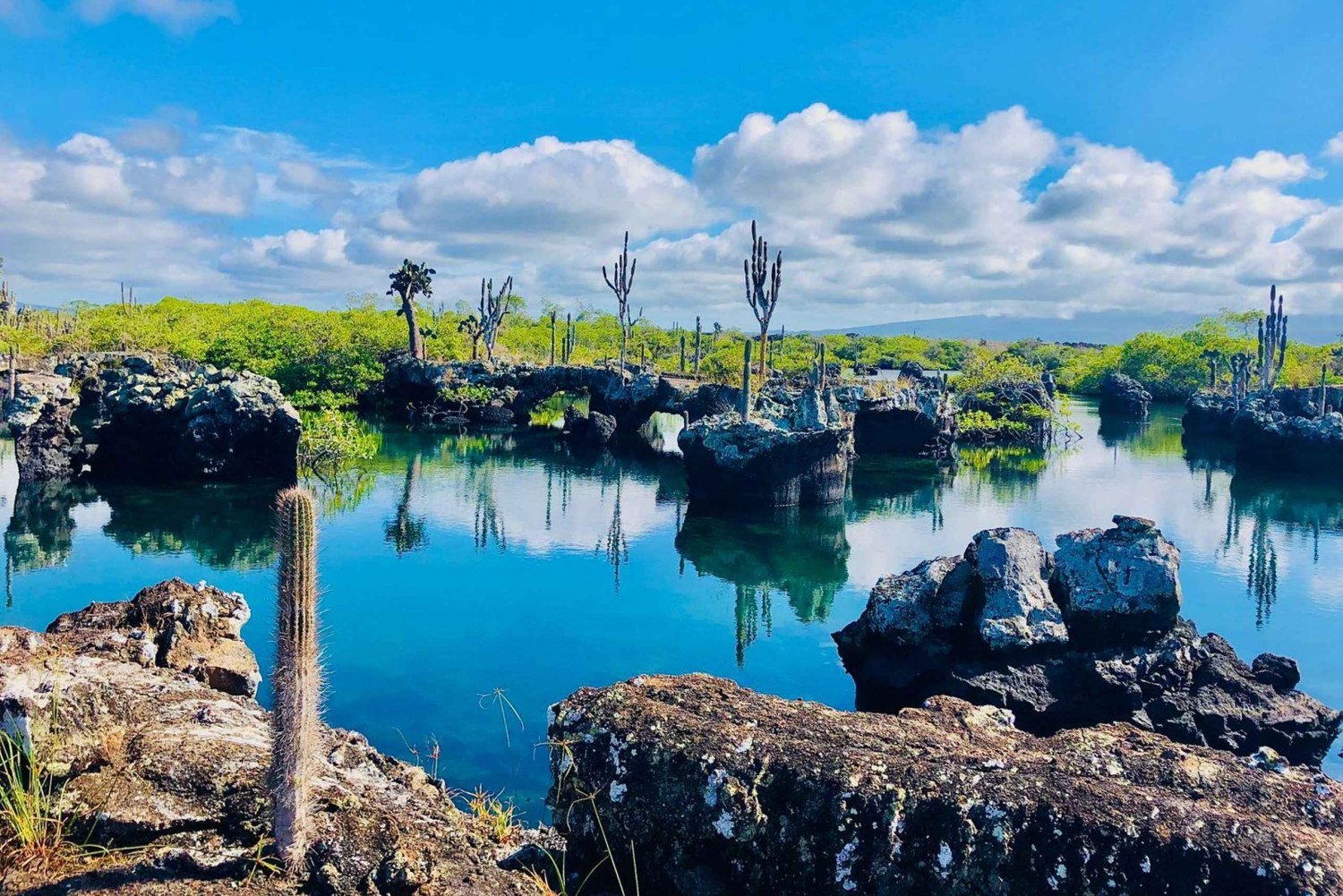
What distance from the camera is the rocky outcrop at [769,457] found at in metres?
24.1

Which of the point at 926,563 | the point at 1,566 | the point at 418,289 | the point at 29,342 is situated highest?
the point at 418,289

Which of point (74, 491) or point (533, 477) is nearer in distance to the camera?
point (74, 491)

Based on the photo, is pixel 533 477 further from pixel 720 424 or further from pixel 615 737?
pixel 615 737

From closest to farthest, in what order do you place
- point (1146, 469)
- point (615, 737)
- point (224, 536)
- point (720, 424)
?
point (615, 737) < point (224, 536) < point (720, 424) < point (1146, 469)

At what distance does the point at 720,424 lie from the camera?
24719mm

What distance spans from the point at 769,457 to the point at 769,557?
508 centimetres

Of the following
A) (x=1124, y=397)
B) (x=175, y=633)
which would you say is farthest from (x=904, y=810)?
(x=1124, y=397)

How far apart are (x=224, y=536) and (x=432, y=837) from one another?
673 inches

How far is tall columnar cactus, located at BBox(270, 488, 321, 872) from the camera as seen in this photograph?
405 cm

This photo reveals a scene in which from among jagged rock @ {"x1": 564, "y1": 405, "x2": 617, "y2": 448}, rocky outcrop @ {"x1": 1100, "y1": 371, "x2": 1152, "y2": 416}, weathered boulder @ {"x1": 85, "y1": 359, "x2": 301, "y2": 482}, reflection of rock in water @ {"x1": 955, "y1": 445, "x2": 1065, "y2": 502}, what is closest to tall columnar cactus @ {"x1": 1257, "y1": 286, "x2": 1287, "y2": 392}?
rocky outcrop @ {"x1": 1100, "y1": 371, "x2": 1152, "y2": 416}

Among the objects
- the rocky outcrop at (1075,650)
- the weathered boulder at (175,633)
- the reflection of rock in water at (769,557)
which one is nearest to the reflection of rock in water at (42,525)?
the weathered boulder at (175,633)

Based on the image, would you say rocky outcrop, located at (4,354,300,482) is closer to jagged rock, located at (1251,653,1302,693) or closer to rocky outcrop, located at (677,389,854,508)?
rocky outcrop, located at (677,389,854,508)

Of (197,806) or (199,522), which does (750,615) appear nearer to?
(197,806)

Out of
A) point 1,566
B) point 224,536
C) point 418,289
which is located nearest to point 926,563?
point 224,536
